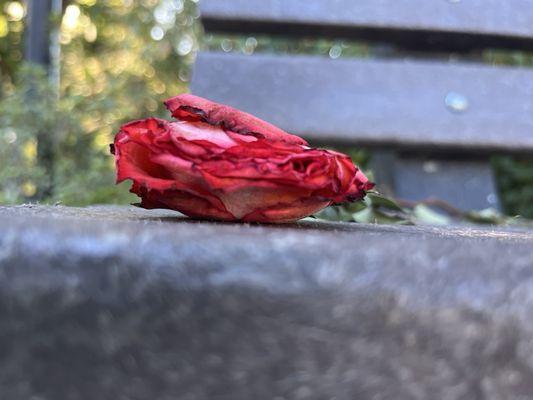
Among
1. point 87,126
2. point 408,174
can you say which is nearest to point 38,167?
point 87,126

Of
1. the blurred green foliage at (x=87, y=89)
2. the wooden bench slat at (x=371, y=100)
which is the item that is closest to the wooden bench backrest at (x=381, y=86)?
the wooden bench slat at (x=371, y=100)

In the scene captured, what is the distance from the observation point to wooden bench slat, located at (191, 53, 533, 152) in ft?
5.18

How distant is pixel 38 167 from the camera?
2.24 metres

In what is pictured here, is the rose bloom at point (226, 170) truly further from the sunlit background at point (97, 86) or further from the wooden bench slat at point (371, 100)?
the sunlit background at point (97, 86)

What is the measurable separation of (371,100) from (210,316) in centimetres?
136

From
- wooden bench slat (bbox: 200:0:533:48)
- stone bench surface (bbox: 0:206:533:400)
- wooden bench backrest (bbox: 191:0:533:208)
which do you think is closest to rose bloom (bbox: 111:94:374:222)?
stone bench surface (bbox: 0:206:533:400)

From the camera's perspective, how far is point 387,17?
1686mm

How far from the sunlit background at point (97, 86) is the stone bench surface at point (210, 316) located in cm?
141

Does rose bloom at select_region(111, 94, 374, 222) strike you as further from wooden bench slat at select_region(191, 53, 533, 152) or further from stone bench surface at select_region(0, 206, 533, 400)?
wooden bench slat at select_region(191, 53, 533, 152)

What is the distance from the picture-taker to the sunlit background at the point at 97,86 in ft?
7.16

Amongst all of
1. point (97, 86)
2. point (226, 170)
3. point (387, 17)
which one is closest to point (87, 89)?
point (97, 86)

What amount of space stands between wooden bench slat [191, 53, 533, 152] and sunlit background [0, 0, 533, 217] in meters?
0.32

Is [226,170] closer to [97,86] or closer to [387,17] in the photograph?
[387,17]

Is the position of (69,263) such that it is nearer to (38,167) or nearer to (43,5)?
(38,167)
